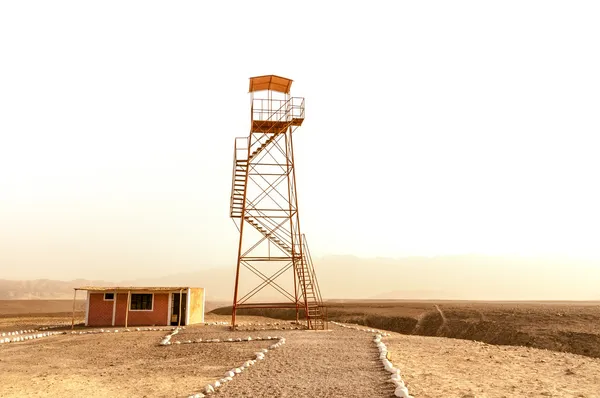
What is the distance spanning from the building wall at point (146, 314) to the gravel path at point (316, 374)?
17451mm

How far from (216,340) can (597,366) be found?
1657 centimetres

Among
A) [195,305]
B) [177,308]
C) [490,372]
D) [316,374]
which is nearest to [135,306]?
[177,308]

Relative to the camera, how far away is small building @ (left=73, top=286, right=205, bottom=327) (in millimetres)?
35906

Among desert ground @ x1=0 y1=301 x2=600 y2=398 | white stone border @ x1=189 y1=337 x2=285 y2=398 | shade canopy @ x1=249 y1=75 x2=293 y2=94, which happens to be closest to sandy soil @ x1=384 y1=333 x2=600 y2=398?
desert ground @ x1=0 y1=301 x2=600 y2=398

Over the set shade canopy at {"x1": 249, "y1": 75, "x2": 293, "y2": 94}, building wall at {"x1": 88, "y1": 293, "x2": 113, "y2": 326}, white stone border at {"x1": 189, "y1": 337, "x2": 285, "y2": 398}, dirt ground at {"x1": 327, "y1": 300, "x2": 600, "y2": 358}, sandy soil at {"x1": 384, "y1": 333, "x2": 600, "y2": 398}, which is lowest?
dirt ground at {"x1": 327, "y1": 300, "x2": 600, "y2": 358}

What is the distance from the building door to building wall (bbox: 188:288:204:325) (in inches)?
20.5

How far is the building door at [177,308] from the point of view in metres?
36.2

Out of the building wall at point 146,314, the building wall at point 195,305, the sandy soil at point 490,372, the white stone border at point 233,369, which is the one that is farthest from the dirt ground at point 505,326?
the building wall at point 146,314

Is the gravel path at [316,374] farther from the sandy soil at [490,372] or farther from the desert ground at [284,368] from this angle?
the sandy soil at [490,372]

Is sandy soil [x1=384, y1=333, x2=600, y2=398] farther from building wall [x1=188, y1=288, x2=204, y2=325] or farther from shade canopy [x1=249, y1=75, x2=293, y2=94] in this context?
building wall [x1=188, y1=288, x2=204, y2=325]

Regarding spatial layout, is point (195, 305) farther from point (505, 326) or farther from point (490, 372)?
point (490, 372)

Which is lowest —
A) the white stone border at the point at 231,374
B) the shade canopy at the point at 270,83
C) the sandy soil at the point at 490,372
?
the sandy soil at the point at 490,372

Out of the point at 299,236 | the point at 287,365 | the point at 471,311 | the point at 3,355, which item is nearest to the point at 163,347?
the point at 3,355

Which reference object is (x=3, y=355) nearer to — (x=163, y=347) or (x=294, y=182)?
(x=163, y=347)
